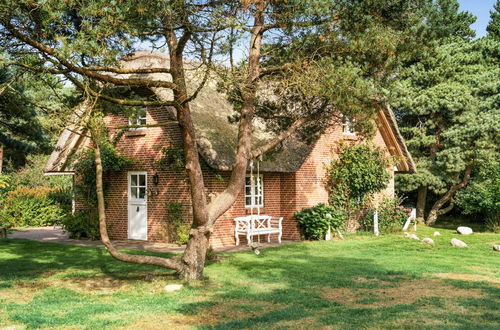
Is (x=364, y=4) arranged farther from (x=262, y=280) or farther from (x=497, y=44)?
(x=497, y=44)

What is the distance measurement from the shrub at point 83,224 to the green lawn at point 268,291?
330 cm

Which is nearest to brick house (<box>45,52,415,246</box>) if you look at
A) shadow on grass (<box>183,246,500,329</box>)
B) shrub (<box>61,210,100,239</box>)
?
shrub (<box>61,210,100,239</box>)

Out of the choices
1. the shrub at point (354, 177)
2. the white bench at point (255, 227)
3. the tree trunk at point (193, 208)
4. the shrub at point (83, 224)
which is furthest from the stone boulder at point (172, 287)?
the shrub at point (354, 177)

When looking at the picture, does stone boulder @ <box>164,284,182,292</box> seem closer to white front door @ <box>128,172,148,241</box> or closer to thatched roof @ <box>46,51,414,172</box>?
thatched roof @ <box>46,51,414,172</box>

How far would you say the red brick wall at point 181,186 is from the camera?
1598 cm

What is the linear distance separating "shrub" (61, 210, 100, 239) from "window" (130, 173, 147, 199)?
1491mm

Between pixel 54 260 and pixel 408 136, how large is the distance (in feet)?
61.6

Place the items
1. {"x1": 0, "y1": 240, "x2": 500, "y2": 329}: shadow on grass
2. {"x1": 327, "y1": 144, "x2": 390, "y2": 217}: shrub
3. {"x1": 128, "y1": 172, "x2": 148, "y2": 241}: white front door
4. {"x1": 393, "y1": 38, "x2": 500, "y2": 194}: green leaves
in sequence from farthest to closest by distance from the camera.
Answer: {"x1": 393, "y1": 38, "x2": 500, "y2": 194}: green leaves, {"x1": 327, "y1": 144, "x2": 390, "y2": 217}: shrub, {"x1": 128, "y1": 172, "x2": 148, "y2": 241}: white front door, {"x1": 0, "y1": 240, "x2": 500, "y2": 329}: shadow on grass

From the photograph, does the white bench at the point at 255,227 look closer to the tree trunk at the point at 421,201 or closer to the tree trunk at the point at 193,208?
the tree trunk at the point at 193,208

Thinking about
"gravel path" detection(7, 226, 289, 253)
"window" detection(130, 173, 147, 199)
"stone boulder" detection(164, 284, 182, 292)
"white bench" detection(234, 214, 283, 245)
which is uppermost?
"window" detection(130, 173, 147, 199)

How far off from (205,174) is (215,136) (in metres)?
1.20

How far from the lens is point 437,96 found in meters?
23.8

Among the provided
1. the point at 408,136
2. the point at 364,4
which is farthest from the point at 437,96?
the point at 364,4

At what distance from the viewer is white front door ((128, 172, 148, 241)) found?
1700 centimetres
